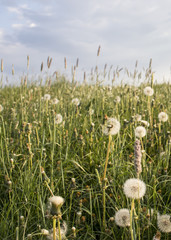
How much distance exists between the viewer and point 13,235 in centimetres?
206

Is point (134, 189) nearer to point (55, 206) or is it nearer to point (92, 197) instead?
point (55, 206)

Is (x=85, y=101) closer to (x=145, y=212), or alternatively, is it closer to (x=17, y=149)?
(x=17, y=149)

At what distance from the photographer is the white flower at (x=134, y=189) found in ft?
5.42

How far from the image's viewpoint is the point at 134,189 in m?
1.68

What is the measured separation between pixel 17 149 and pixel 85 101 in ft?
8.79

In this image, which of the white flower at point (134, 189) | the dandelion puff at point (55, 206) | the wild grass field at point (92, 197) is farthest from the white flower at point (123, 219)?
the dandelion puff at point (55, 206)

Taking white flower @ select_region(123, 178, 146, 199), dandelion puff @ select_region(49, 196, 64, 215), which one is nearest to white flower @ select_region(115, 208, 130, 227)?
white flower @ select_region(123, 178, 146, 199)

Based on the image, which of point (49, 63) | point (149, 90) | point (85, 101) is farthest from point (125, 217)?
point (85, 101)

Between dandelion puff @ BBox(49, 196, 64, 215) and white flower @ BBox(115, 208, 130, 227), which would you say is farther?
white flower @ BBox(115, 208, 130, 227)

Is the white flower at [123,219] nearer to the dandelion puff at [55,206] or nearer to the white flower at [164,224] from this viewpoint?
the white flower at [164,224]

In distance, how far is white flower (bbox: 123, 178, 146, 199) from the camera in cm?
165

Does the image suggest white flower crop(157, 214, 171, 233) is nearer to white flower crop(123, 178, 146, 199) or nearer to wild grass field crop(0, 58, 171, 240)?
wild grass field crop(0, 58, 171, 240)

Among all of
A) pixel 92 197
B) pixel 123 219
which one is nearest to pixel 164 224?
pixel 123 219

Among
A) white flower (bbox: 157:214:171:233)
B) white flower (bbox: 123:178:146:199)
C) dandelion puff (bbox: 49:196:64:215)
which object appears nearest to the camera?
dandelion puff (bbox: 49:196:64:215)
